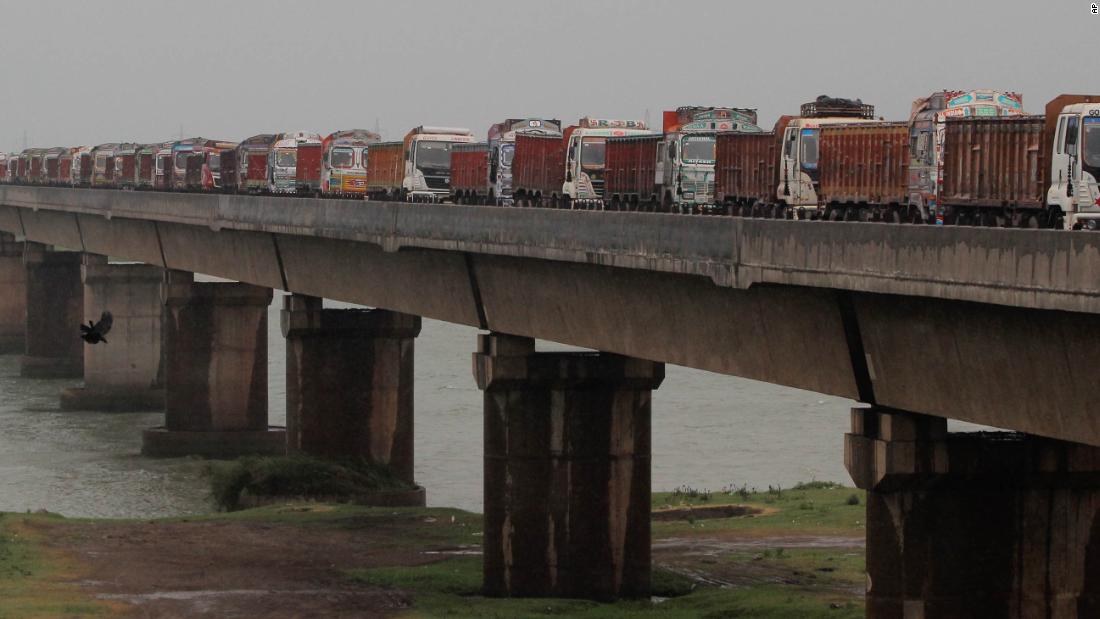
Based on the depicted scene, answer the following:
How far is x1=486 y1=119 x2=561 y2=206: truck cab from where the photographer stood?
4738 centimetres

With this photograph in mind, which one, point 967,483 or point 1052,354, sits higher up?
point 1052,354

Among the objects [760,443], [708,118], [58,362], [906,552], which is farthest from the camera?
[58,362]

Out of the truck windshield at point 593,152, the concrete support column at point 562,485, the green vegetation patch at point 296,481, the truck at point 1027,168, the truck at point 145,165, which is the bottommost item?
the green vegetation patch at point 296,481

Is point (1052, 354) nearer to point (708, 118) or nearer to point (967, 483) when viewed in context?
point (967, 483)

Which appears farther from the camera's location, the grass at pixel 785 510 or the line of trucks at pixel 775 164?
the grass at pixel 785 510

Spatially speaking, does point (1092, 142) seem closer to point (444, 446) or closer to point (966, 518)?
point (966, 518)

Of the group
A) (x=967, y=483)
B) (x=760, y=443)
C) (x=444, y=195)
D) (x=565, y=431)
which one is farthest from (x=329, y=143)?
(x=967, y=483)

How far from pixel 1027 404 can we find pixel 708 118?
20.4 meters

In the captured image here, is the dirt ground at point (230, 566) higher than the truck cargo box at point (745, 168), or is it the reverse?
the truck cargo box at point (745, 168)

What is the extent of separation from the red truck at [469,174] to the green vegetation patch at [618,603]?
51.5 ft

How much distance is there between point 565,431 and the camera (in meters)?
33.9

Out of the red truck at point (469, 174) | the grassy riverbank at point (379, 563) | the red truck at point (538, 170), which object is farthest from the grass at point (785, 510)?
the red truck at point (469, 174)

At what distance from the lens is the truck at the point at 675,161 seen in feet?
127

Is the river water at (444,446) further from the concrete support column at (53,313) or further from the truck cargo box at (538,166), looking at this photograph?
the truck cargo box at (538,166)
